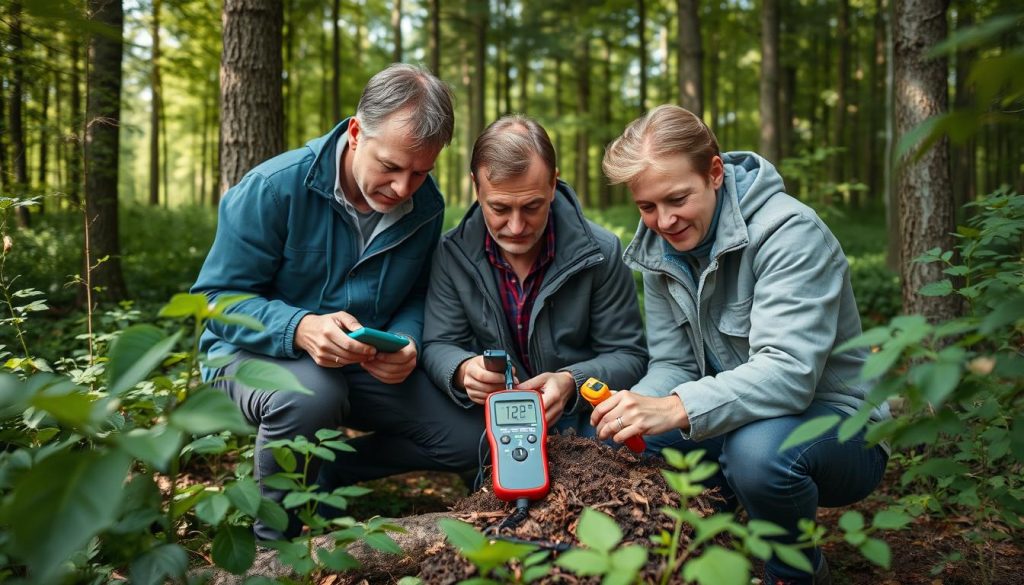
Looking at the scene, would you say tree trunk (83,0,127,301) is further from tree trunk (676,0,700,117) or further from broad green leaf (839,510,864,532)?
tree trunk (676,0,700,117)

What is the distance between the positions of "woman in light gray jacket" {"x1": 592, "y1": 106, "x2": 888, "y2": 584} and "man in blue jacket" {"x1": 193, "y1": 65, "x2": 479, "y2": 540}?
859 millimetres

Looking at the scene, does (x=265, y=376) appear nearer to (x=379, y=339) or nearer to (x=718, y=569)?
(x=718, y=569)

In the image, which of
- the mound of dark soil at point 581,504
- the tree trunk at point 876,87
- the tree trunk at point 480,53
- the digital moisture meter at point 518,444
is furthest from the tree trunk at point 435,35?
the mound of dark soil at point 581,504

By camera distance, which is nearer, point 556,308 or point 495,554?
point 495,554

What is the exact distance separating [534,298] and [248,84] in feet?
7.72

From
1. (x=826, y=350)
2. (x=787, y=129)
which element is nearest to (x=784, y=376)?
(x=826, y=350)

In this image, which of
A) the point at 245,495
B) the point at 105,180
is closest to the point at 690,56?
the point at 105,180

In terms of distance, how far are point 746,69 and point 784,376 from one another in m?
18.2

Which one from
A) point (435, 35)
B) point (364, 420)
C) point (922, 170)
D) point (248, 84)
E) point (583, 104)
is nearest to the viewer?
point (364, 420)

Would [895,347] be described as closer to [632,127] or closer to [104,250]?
[632,127]

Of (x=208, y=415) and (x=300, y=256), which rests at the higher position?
(x=300, y=256)

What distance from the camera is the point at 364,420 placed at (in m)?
3.22

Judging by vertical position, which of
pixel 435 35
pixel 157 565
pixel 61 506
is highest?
pixel 435 35

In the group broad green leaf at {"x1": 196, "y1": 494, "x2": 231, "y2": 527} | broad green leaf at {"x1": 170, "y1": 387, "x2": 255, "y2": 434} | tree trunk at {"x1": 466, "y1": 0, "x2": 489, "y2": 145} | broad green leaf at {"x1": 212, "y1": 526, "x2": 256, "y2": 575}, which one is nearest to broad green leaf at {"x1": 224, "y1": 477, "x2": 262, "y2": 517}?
broad green leaf at {"x1": 196, "y1": 494, "x2": 231, "y2": 527}
